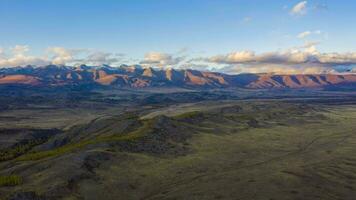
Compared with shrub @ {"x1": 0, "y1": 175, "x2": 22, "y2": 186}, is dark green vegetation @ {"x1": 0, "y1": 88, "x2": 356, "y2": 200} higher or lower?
lower

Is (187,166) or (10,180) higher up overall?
(10,180)

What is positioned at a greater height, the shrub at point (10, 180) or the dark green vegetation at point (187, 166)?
the shrub at point (10, 180)

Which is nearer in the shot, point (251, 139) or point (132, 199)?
point (132, 199)

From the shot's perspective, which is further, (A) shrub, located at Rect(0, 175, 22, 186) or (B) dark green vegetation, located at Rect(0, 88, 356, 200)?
(A) shrub, located at Rect(0, 175, 22, 186)

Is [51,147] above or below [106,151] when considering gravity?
below

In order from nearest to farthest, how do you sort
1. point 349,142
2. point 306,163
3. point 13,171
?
1. point 13,171
2. point 306,163
3. point 349,142

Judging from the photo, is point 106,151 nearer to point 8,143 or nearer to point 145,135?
point 145,135

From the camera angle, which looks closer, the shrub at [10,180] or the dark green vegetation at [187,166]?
the dark green vegetation at [187,166]

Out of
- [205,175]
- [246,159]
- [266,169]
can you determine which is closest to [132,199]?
[205,175]

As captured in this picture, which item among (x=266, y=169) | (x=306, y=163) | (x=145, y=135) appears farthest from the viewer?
(x=145, y=135)

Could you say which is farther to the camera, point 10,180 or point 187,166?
point 187,166
